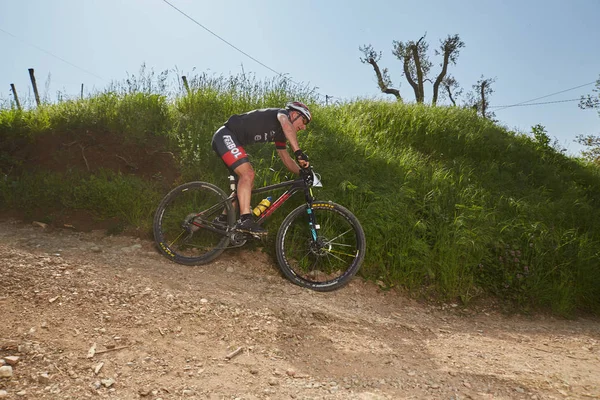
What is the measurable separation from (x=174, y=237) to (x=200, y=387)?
3.30m

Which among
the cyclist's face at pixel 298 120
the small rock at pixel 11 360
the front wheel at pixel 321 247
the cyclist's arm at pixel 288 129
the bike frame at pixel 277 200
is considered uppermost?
the cyclist's face at pixel 298 120

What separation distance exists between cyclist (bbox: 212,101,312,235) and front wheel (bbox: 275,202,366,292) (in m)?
0.59

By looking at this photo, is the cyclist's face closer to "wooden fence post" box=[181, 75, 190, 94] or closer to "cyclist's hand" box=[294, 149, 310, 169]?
"cyclist's hand" box=[294, 149, 310, 169]

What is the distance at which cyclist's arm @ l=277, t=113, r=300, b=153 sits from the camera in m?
5.40

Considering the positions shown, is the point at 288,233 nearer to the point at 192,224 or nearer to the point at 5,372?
the point at 192,224

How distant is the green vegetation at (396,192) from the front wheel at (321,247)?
0.43 meters

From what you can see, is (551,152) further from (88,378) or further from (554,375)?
(88,378)

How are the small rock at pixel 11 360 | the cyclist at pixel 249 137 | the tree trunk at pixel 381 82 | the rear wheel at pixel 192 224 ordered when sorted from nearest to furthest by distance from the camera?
the small rock at pixel 11 360, the cyclist at pixel 249 137, the rear wheel at pixel 192 224, the tree trunk at pixel 381 82

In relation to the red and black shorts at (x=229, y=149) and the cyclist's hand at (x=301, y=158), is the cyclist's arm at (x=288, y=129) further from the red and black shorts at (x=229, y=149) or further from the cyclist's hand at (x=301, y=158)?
the red and black shorts at (x=229, y=149)

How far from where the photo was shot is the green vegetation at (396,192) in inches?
251

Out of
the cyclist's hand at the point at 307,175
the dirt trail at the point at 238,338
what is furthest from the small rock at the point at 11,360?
the cyclist's hand at the point at 307,175

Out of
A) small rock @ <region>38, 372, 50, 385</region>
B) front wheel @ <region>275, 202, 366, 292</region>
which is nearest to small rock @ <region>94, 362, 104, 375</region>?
small rock @ <region>38, 372, 50, 385</region>

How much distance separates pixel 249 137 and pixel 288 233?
1.53m

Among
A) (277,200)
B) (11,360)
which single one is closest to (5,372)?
(11,360)
